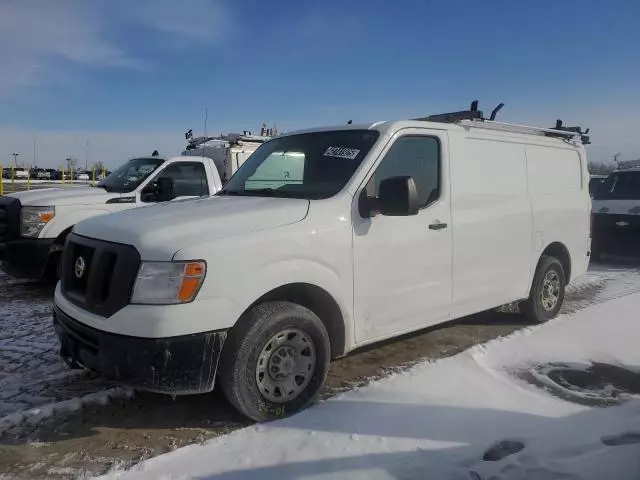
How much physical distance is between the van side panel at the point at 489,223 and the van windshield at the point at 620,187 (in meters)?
6.74

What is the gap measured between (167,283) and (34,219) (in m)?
4.64

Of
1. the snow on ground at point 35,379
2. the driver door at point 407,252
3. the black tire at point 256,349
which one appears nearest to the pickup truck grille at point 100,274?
the black tire at point 256,349

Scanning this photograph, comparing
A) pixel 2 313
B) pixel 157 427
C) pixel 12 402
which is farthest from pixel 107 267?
pixel 2 313

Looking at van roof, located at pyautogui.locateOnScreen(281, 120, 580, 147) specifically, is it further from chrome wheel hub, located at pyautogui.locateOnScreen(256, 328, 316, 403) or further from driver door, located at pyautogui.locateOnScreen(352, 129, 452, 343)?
chrome wheel hub, located at pyautogui.locateOnScreen(256, 328, 316, 403)

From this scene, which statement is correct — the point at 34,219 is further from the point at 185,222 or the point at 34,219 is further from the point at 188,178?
the point at 185,222

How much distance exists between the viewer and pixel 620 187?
11148 mm

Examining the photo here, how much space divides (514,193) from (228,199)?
9.44ft

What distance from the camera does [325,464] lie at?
2.96m

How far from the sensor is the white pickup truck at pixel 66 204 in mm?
6715

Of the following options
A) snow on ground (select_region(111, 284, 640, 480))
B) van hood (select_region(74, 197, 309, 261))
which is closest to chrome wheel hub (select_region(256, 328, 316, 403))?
snow on ground (select_region(111, 284, 640, 480))

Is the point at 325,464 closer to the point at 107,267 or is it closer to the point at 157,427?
the point at 157,427

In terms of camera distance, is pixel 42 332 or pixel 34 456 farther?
pixel 42 332

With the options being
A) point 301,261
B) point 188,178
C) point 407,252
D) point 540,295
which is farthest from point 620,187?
point 301,261

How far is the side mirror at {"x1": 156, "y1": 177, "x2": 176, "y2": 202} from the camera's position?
7277 millimetres
